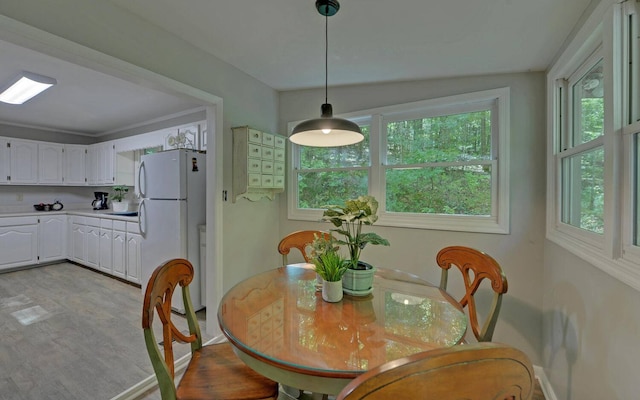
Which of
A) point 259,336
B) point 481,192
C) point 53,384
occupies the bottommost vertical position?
point 53,384

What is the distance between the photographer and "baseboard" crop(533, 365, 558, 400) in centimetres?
174

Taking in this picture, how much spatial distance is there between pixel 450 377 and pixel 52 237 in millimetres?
6192

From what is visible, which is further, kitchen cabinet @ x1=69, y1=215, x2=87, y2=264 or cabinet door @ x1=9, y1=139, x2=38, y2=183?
kitchen cabinet @ x1=69, y1=215, x2=87, y2=264

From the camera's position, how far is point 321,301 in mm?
1334

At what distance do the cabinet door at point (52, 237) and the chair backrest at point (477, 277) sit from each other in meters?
5.91

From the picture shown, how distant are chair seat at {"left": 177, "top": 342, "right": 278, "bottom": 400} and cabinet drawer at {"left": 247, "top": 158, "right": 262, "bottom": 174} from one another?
1.51 m

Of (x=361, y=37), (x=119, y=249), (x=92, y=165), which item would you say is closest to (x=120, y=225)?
(x=119, y=249)

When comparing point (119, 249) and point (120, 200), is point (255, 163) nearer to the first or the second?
point (119, 249)

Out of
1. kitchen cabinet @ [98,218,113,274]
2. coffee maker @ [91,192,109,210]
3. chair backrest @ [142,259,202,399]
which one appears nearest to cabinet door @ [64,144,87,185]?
coffee maker @ [91,192,109,210]

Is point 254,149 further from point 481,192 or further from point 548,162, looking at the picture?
point 548,162

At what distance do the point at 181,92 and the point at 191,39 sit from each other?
15.3 inches

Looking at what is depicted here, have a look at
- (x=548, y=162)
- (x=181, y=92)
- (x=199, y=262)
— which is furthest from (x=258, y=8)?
(x=199, y=262)

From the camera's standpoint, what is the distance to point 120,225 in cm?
382

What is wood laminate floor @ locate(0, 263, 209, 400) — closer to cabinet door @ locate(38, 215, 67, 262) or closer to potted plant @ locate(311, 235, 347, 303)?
cabinet door @ locate(38, 215, 67, 262)
